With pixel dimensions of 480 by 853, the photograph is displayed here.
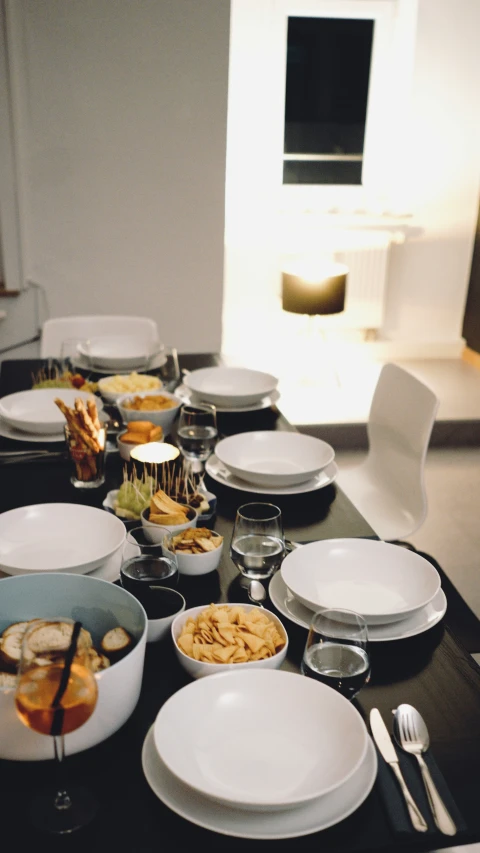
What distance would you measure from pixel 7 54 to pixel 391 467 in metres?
2.25

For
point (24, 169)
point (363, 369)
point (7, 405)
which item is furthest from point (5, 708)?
point (363, 369)

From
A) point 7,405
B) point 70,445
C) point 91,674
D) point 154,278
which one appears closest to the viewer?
point 91,674

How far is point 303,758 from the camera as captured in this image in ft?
2.75

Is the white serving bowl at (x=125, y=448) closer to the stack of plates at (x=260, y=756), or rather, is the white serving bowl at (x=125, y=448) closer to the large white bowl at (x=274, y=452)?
the large white bowl at (x=274, y=452)

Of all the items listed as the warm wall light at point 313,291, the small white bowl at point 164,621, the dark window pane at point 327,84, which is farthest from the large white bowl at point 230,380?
the dark window pane at point 327,84

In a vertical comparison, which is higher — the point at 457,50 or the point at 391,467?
the point at 457,50

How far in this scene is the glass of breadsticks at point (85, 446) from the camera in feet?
4.94

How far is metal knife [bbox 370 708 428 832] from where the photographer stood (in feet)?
2.61

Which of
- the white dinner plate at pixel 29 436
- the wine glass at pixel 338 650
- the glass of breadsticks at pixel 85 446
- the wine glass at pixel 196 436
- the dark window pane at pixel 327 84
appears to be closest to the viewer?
the wine glass at pixel 338 650

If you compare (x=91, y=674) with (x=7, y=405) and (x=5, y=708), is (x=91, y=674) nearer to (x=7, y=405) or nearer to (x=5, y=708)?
(x=5, y=708)

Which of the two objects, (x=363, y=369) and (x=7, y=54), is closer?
(x=7, y=54)

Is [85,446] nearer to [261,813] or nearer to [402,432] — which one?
[261,813]

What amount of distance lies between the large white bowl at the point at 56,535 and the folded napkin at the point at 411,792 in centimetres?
52

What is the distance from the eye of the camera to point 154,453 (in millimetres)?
1556
